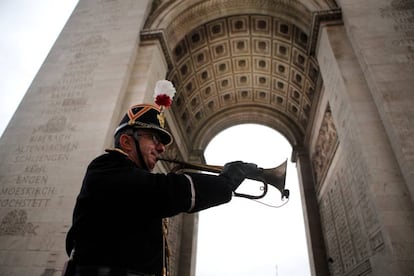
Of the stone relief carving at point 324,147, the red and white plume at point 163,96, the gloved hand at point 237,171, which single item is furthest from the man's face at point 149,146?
the stone relief carving at point 324,147

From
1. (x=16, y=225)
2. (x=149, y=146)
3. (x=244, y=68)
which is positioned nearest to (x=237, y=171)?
(x=149, y=146)

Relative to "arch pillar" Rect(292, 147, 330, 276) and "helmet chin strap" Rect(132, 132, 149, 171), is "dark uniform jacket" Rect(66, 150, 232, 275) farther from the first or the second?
"arch pillar" Rect(292, 147, 330, 276)

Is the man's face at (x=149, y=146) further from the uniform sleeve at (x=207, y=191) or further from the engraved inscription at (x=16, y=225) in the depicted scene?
the engraved inscription at (x=16, y=225)

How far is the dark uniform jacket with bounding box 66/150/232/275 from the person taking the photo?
1.45 metres

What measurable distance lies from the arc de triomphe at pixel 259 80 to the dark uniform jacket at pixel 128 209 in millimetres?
4879

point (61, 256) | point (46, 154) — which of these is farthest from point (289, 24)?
point (61, 256)

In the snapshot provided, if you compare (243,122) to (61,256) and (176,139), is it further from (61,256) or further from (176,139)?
→ (61,256)

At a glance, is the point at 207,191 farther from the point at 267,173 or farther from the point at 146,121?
the point at 267,173

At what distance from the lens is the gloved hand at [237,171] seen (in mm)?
1743

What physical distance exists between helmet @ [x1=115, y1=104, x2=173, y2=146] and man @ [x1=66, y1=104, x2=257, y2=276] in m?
0.40

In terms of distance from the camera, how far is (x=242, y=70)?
14672 mm

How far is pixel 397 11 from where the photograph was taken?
301 inches

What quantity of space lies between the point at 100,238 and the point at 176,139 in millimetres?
12122

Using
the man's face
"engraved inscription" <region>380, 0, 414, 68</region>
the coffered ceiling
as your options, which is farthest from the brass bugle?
the coffered ceiling
